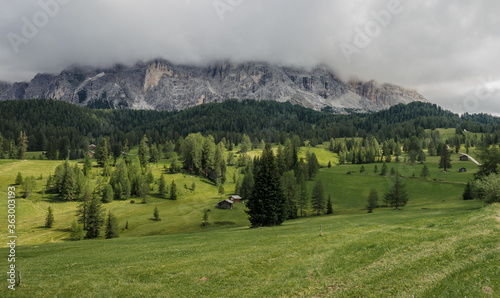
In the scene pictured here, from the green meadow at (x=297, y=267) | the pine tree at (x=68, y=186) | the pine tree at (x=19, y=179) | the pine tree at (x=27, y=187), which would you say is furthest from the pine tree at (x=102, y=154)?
the green meadow at (x=297, y=267)

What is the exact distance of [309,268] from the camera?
65.6 ft

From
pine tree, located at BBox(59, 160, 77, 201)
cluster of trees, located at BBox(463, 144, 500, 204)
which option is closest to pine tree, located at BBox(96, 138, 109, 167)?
pine tree, located at BBox(59, 160, 77, 201)

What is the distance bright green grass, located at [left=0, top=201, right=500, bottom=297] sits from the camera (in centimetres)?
1505

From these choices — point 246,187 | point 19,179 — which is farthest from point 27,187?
point 246,187

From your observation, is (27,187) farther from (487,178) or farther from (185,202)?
(487,178)

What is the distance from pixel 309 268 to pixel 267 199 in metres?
34.0

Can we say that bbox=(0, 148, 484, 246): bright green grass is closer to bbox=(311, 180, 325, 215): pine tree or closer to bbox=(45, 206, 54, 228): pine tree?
bbox=(45, 206, 54, 228): pine tree

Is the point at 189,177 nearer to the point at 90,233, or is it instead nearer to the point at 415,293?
the point at 90,233

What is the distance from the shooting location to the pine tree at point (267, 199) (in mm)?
53781

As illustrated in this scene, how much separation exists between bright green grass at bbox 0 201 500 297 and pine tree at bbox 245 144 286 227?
23.8m

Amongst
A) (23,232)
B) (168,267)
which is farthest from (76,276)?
(23,232)

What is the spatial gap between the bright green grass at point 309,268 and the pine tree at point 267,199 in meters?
23.8

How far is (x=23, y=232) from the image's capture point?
73.9m

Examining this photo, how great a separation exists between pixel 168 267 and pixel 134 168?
12848cm
